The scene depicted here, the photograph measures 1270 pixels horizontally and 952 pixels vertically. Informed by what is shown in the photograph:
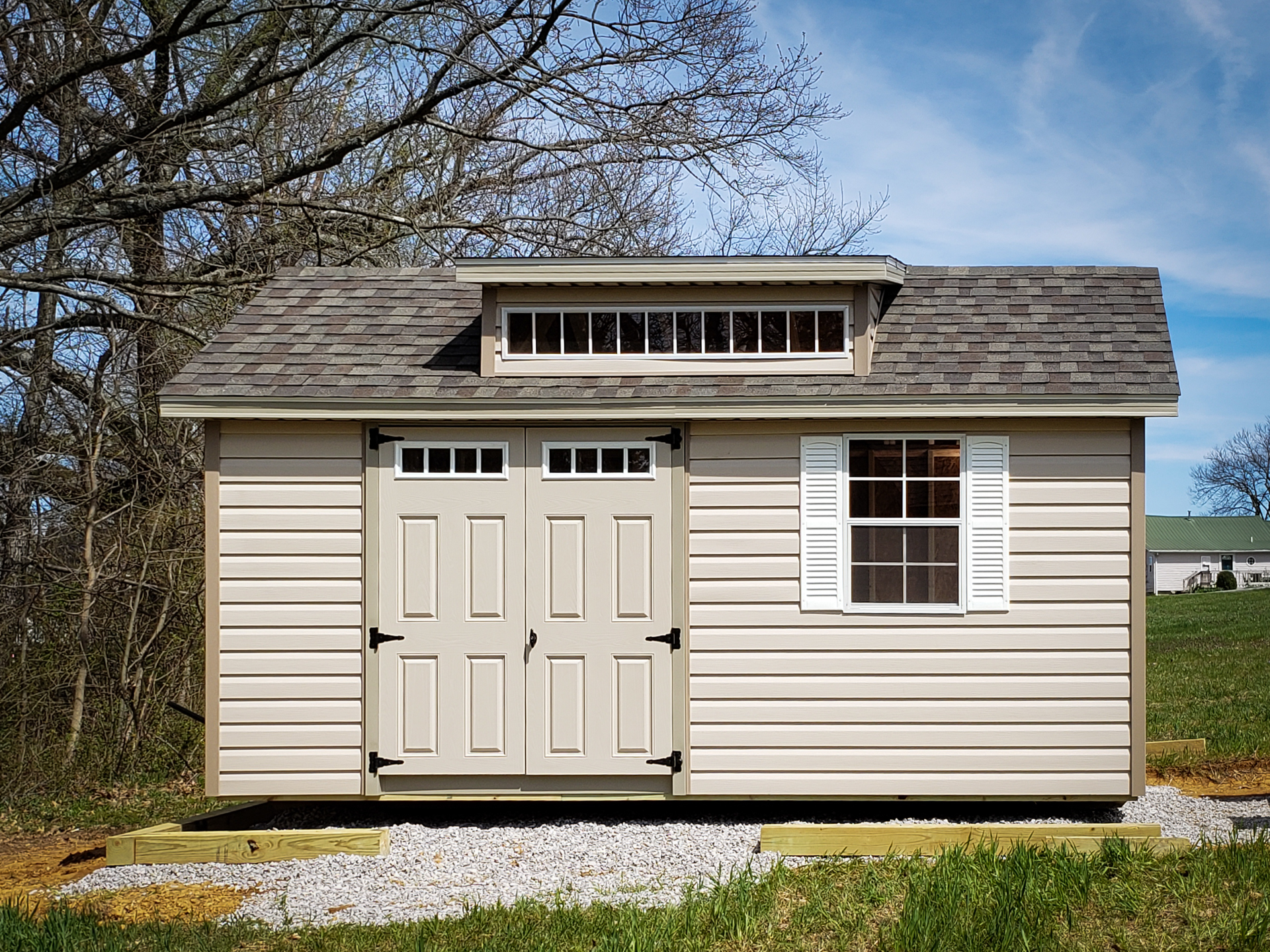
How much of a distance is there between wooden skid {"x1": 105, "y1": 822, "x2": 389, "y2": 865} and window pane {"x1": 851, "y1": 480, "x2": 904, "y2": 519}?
12.9 ft

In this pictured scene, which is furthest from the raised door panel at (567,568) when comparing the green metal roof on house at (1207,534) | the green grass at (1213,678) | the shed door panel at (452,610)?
the green metal roof on house at (1207,534)

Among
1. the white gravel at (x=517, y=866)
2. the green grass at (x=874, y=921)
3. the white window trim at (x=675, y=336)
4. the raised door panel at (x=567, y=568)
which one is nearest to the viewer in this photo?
the green grass at (x=874, y=921)

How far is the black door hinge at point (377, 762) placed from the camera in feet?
27.1

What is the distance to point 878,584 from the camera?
828 centimetres

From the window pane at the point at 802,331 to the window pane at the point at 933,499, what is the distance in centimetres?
125

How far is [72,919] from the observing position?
237 inches

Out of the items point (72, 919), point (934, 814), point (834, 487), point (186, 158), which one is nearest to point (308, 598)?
point (72, 919)

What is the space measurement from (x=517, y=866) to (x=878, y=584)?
10.3 feet

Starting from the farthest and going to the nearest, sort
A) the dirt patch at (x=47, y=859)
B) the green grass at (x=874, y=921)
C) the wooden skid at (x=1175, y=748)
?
the wooden skid at (x=1175, y=748)
the dirt patch at (x=47, y=859)
the green grass at (x=874, y=921)

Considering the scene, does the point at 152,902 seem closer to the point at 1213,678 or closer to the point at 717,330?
the point at 717,330

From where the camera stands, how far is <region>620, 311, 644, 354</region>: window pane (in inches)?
339

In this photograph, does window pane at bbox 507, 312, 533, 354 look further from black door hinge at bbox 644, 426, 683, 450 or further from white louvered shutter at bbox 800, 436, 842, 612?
white louvered shutter at bbox 800, 436, 842, 612

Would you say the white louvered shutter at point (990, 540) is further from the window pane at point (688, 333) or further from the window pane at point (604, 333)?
the window pane at point (604, 333)

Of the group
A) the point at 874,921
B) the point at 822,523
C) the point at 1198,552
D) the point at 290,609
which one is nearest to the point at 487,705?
the point at 290,609
